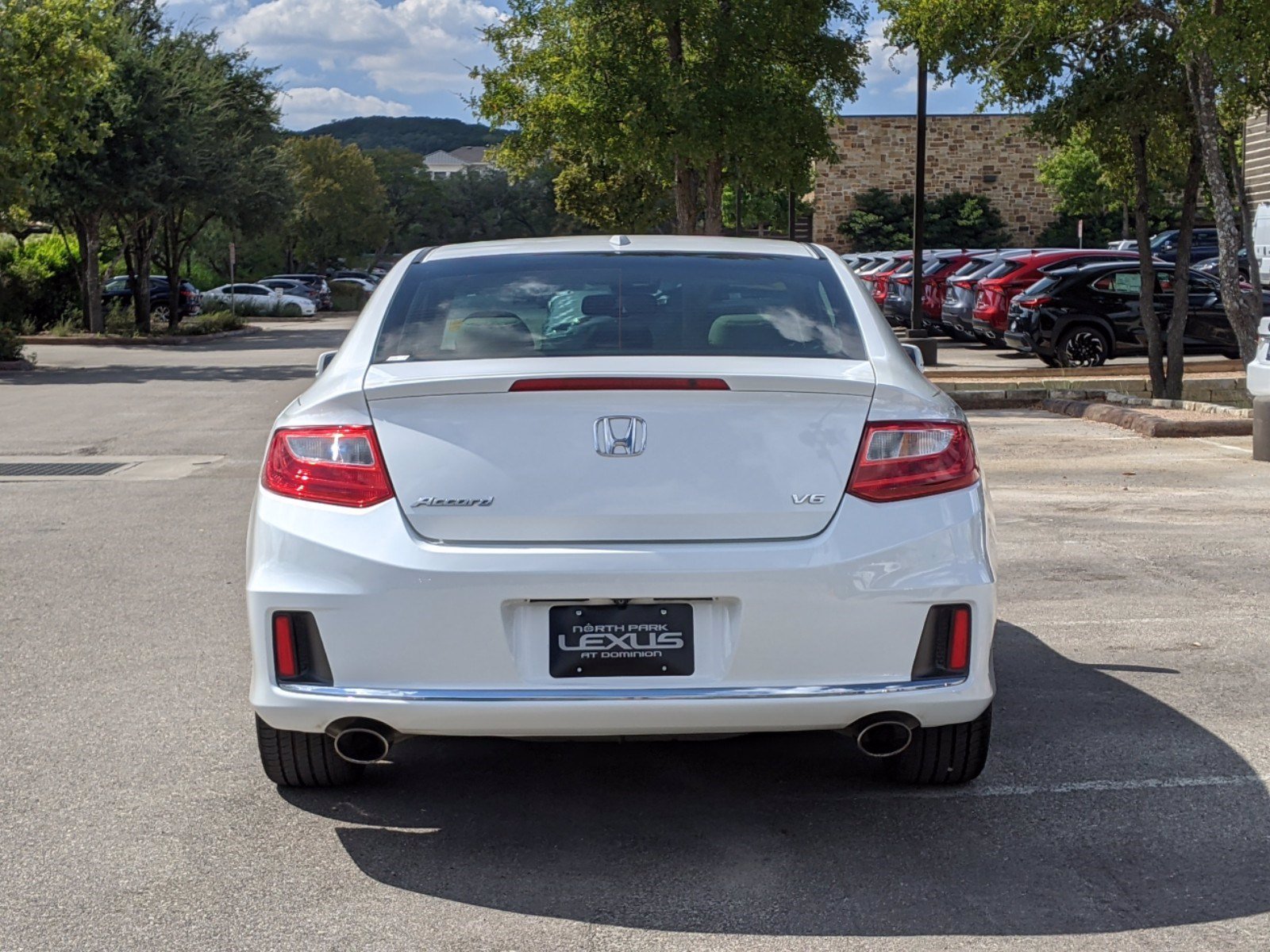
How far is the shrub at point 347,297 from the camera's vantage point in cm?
6731

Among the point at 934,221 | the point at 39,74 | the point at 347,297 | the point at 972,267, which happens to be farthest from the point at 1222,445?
the point at 347,297

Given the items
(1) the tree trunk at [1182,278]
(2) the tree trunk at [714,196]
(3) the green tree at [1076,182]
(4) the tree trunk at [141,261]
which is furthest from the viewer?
(3) the green tree at [1076,182]

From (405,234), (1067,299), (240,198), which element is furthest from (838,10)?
(405,234)

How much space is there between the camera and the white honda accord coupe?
4055 mm

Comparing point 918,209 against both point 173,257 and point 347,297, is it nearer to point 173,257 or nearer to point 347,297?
point 173,257

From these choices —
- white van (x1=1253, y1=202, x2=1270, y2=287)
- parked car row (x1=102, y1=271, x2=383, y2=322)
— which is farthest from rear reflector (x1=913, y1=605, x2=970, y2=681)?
parked car row (x1=102, y1=271, x2=383, y2=322)

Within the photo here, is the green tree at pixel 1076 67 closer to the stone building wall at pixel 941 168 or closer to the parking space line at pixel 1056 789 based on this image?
the parking space line at pixel 1056 789

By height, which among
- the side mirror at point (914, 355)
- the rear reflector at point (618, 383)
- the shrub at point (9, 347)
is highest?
the rear reflector at point (618, 383)

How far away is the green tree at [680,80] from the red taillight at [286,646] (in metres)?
20.5

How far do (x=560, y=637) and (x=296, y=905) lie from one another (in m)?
0.90

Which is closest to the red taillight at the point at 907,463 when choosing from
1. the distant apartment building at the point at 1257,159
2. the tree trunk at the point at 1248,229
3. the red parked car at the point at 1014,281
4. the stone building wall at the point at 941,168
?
the tree trunk at the point at 1248,229

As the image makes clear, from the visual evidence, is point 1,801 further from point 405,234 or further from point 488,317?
point 405,234

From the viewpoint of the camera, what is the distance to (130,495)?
37.7ft

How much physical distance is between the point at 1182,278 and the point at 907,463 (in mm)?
14622
